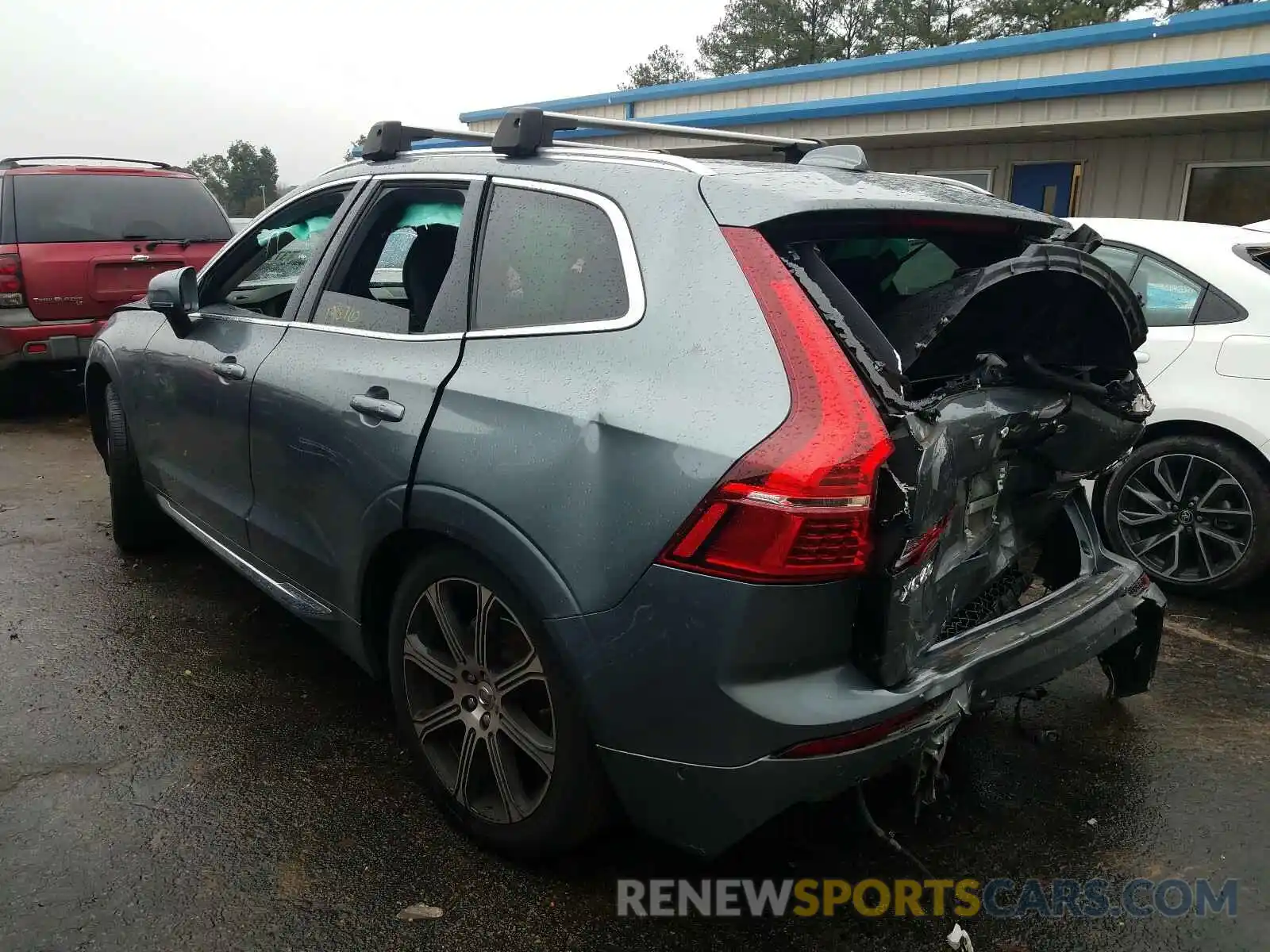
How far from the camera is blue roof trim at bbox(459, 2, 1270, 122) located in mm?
9266

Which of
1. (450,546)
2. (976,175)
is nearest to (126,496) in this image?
(450,546)

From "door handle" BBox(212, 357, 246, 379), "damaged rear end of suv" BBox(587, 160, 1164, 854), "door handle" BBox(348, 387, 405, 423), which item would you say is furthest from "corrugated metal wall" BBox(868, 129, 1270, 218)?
"door handle" BBox(348, 387, 405, 423)

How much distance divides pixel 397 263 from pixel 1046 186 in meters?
10.1

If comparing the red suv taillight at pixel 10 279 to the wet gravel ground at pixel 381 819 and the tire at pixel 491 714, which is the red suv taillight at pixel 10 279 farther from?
the tire at pixel 491 714

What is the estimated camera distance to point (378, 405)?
266 cm

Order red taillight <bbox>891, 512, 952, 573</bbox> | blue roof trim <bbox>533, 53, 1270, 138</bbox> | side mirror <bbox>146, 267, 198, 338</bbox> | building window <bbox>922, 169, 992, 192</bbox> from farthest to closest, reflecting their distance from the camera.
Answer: building window <bbox>922, 169, 992, 192</bbox> < blue roof trim <bbox>533, 53, 1270, 138</bbox> < side mirror <bbox>146, 267, 198, 338</bbox> < red taillight <bbox>891, 512, 952, 573</bbox>

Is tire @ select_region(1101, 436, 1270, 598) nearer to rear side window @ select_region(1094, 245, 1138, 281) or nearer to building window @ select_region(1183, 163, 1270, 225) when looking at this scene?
rear side window @ select_region(1094, 245, 1138, 281)

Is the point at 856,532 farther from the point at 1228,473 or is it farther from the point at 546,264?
the point at 1228,473

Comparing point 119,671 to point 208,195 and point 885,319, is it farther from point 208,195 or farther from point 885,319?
point 208,195

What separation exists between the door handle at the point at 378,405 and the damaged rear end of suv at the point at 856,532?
0.92 metres

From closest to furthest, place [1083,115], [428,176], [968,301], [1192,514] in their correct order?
[968,301], [428,176], [1192,514], [1083,115]

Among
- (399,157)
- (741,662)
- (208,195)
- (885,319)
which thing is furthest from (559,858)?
(208,195)

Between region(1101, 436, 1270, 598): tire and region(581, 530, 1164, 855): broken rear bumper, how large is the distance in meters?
2.43

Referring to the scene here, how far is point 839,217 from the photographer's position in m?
2.29
